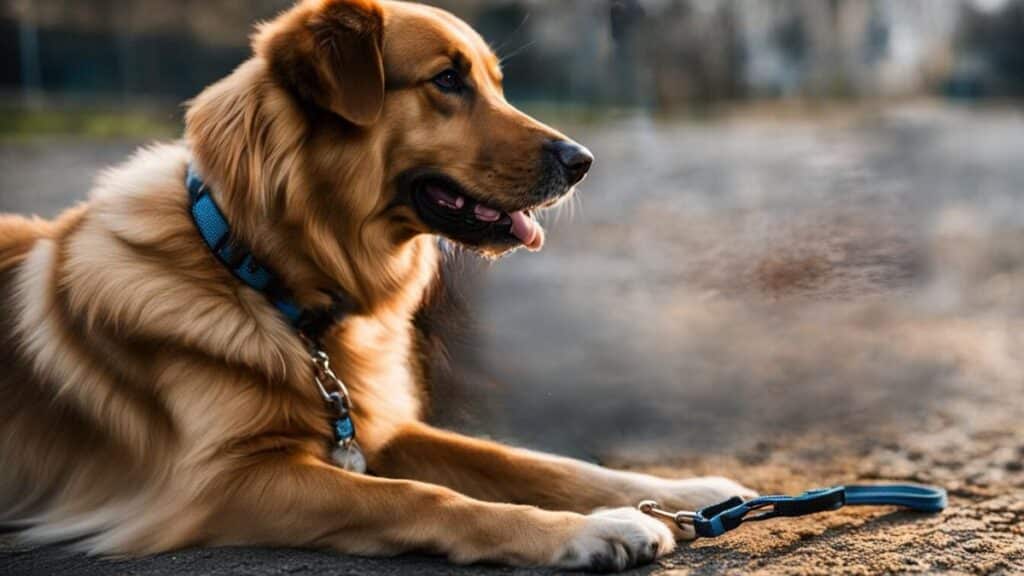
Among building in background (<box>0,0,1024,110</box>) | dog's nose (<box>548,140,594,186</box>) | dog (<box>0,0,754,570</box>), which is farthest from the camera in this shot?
building in background (<box>0,0,1024,110</box>)

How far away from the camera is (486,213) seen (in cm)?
305

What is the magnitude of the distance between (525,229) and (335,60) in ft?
2.43

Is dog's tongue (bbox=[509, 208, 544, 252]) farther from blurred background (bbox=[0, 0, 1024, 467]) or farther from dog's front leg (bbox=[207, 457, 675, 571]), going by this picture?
dog's front leg (bbox=[207, 457, 675, 571])

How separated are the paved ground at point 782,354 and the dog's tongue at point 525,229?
101 centimetres

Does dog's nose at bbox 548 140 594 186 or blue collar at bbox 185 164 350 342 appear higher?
dog's nose at bbox 548 140 594 186

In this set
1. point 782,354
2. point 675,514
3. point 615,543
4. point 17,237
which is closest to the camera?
point 615,543

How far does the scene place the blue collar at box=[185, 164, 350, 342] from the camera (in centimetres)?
288

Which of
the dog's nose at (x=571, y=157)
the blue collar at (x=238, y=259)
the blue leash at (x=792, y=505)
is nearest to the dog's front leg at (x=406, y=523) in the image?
the blue leash at (x=792, y=505)

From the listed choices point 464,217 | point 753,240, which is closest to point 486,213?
point 464,217

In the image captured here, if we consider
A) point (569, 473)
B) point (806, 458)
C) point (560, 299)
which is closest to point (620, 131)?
point (560, 299)

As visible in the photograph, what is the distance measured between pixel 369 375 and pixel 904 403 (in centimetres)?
306

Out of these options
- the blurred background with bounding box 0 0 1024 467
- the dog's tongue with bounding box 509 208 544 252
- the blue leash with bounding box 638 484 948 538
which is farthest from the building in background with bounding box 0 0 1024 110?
the blue leash with bounding box 638 484 948 538

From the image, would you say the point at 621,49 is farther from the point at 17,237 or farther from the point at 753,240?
the point at 17,237

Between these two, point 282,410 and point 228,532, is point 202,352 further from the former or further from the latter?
point 228,532
